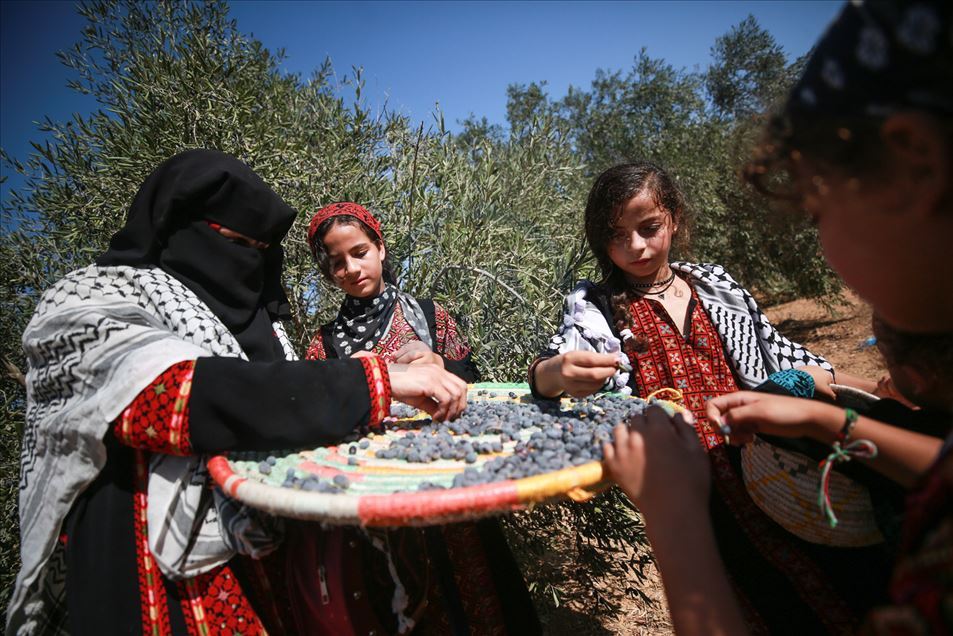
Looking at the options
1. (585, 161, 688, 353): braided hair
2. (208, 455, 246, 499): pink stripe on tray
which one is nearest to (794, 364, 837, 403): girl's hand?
(585, 161, 688, 353): braided hair

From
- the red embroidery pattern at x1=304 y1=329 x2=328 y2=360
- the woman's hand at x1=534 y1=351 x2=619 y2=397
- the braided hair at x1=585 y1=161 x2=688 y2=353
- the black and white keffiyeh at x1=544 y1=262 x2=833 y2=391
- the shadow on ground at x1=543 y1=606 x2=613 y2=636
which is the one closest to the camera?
the woman's hand at x1=534 y1=351 x2=619 y2=397

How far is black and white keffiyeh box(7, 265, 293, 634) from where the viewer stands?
1.30 metres

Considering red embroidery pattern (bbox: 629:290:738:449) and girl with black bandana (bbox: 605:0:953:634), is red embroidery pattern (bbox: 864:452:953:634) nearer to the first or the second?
girl with black bandana (bbox: 605:0:953:634)

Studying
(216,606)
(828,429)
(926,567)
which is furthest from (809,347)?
(216,606)

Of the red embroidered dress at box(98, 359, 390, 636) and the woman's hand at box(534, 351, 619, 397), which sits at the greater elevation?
the woman's hand at box(534, 351, 619, 397)

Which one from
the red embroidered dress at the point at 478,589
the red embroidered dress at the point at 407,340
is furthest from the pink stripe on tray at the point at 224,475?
the red embroidered dress at the point at 407,340

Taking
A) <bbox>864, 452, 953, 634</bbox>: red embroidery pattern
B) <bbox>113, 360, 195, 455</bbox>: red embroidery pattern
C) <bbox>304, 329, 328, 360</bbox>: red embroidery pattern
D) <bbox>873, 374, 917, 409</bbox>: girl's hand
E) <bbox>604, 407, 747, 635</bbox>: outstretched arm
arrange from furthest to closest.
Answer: <bbox>304, 329, 328, 360</bbox>: red embroidery pattern < <bbox>873, 374, 917, 409</bbox>: girl's hand < <bbox>113, 360, 195, 455</bbox>: red embroidery pattern < <bbox>604, 407, 747, 635</bbox>: outstretched arm < <bbox>864, 452, 953, 634</bbox>: red embroidery pattern

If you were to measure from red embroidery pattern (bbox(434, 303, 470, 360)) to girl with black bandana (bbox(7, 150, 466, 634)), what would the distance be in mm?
1331

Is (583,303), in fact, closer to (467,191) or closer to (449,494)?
(449,494)

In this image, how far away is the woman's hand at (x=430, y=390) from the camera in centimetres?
152

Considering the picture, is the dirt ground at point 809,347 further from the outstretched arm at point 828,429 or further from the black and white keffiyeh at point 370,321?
the black and white keffiyeh at point 370,321

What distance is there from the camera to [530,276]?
3.30 metres

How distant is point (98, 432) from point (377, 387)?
2.35ft

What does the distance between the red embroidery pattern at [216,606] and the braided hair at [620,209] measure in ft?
5.52
